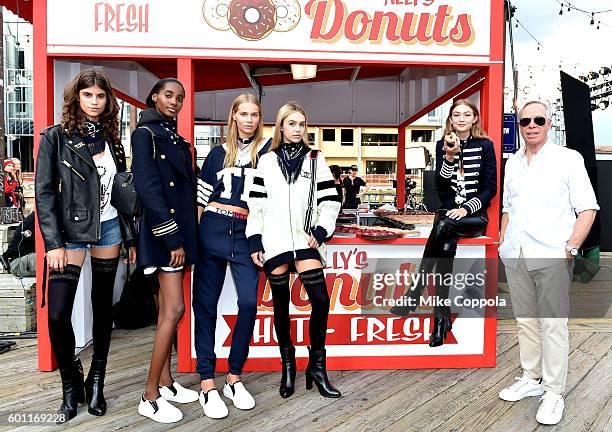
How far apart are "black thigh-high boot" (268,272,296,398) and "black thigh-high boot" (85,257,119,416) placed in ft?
2.97

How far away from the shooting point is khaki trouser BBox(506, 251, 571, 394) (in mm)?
3074

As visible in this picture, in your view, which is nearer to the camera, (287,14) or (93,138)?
(93,138)

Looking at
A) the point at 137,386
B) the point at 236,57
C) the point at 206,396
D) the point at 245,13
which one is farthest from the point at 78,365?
the point at 245,13

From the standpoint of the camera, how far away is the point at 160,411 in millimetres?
3004

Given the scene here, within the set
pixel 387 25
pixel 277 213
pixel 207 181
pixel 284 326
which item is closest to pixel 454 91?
pixel 387 25

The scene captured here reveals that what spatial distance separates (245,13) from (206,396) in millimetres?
2486

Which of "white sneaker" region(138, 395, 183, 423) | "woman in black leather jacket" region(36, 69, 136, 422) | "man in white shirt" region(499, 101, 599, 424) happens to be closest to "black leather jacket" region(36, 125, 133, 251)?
"woman in black leather jacket" region(36, 69, 136, 422)

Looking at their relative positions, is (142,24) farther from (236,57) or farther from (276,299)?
(276,299)

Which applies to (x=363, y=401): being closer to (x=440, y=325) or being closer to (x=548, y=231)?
(x=440, y=325)

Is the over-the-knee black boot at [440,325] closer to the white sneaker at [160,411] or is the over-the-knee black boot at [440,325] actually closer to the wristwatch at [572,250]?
the wristwatch at [572,250]

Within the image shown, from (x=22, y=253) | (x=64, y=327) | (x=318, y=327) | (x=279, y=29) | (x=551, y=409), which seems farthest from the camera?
(x=22, y=253)

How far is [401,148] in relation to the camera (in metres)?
9.09

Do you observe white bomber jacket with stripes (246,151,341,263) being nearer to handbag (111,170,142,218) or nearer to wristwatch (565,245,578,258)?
handbag (111,170,142,218)

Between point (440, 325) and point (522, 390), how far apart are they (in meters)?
0.71
